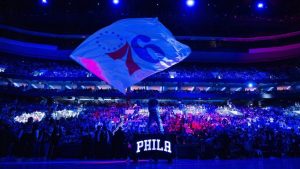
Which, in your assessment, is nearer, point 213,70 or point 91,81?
point 91,81

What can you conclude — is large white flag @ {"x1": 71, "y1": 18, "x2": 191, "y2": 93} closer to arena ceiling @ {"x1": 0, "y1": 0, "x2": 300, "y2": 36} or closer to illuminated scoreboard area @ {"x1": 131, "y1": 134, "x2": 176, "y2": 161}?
illuminated scoreboard area @ {"x1": 131, "y1": 134, "x2": 176, "y2": 161}

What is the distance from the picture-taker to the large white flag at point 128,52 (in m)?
6.01

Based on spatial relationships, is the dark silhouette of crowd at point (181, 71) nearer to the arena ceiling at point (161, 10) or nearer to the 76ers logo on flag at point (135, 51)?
the arena ceiling at point (161, 10)

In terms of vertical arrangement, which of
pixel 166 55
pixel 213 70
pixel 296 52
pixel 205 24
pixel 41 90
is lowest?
pixel 166 55

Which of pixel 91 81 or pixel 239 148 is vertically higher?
pixel 91 81

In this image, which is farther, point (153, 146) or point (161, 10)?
point (161, 10)

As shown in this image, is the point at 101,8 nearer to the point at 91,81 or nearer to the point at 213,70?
the point at 91,81

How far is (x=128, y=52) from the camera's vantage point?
6.34 meters

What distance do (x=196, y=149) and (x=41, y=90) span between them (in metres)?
26.6

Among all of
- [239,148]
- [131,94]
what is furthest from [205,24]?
[239,148]

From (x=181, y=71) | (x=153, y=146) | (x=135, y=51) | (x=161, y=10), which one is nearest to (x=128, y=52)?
(x=135, y=51)

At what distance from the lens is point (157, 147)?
8461 mm

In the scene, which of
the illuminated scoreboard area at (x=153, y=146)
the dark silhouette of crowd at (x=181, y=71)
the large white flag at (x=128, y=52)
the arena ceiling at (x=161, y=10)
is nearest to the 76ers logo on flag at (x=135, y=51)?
the large white flag at (x=128, y=52)

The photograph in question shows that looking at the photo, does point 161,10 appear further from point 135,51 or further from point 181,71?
point 135,51
